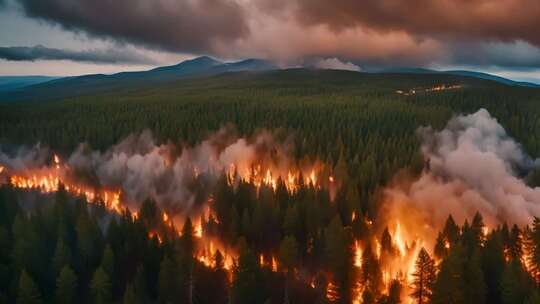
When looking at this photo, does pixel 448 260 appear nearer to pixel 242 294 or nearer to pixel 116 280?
pixel 242 294

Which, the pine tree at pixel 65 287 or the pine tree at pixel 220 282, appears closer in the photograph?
the pine tree at pixel 65 287

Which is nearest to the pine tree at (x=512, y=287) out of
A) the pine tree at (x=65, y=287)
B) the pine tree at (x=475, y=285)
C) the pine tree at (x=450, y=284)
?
the pine tree at (x=475, y=285)

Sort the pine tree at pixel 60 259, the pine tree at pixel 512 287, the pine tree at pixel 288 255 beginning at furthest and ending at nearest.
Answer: the pine tree at pixel 288 255
the pine tree at pixel 60 259
the pine tree at pixel 512 287

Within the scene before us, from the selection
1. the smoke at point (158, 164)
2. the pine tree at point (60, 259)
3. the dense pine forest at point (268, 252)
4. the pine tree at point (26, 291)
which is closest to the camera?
the pine tree at point (26, 291)

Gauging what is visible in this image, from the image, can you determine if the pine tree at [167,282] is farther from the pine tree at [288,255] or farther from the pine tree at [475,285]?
the pine tree at [475,285]

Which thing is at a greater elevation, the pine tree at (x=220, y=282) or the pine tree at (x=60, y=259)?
the pine tree at (x=60, y=259)

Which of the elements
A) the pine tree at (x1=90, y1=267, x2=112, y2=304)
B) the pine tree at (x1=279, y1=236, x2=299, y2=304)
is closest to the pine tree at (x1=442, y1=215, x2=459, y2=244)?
the pine tree at (x1=279, y1=236, x2=299, y2=304)

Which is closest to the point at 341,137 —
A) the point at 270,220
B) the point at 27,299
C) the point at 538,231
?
the point at 270,220

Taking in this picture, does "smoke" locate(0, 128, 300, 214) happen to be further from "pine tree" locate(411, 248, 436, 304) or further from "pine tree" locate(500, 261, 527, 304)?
"pine tree" locate(500, 261, 527, 304)

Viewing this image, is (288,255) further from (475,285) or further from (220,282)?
(475,285)

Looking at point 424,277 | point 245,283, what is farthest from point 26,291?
point 424,277
